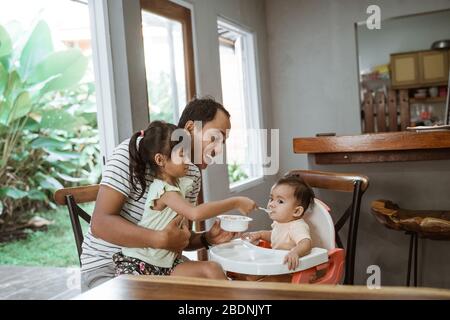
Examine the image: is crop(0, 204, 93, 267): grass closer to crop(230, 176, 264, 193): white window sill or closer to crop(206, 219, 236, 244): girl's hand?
crop(230, 176, 264, 193): white window sill

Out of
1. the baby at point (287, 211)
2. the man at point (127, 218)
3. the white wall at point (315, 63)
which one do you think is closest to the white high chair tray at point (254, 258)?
the man at point (127, 218)

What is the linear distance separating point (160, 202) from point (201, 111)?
33cm

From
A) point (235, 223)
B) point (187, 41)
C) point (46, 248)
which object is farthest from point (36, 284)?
point (235, 223)

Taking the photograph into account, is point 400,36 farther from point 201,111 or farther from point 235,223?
point 235,223

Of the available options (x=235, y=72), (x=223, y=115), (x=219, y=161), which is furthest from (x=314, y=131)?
(x=223, y=115)

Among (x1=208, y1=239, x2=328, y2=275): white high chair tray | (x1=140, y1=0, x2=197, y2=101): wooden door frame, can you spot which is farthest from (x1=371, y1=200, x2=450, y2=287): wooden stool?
(x1=140, y1=0, x2=197, y2=101): wooden door frame

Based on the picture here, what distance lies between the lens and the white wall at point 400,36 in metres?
6.75

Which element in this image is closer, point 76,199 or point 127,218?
point 127,218

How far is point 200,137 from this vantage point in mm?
1509

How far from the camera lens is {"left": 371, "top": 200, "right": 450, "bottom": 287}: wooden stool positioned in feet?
6.27

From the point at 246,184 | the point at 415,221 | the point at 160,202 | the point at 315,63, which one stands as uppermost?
the point at 315,63

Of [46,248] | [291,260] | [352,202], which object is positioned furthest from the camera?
[46,248]

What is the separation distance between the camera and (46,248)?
5.49 m

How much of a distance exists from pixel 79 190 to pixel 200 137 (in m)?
0.46
